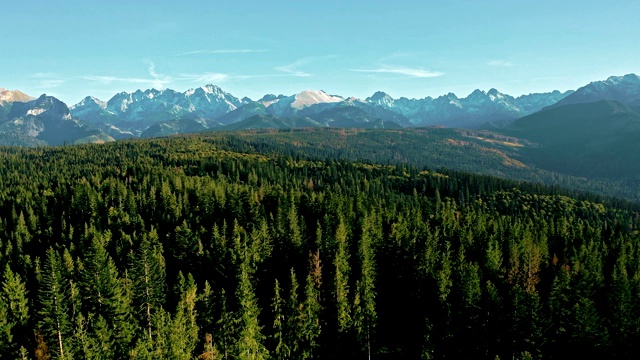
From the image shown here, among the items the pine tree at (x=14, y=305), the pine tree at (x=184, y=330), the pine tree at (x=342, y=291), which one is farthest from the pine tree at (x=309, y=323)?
the pine tree at (x=14, y=305)

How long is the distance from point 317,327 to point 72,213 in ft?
380

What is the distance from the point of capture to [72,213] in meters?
150

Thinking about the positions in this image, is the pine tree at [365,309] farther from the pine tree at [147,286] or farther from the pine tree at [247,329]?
the pine tree at [147,286]

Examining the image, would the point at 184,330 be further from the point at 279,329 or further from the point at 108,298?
the point at 108,298


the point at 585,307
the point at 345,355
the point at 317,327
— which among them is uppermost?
the point at 585,307

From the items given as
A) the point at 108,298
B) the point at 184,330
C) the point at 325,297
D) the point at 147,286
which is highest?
the point at 147,286

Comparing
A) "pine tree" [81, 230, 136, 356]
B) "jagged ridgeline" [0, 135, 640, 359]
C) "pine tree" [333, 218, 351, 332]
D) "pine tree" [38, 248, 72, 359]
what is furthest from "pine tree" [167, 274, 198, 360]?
"pine tree" [333, 218, 351, 332]

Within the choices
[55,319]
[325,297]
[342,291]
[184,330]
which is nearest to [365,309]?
[342,291]

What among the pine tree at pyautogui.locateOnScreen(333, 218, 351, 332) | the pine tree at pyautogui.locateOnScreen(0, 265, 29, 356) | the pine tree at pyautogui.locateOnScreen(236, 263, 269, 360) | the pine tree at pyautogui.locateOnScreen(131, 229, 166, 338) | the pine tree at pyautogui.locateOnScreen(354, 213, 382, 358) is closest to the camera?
the pine tree at pyautogui.locateOnScreen(236, 263, 269, 360)

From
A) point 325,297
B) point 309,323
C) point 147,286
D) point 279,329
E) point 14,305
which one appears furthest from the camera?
point 325,297

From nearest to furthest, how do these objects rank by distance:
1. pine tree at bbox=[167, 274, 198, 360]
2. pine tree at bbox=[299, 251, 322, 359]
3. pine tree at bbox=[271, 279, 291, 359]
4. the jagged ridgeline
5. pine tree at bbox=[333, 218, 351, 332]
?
pine tree at bbox=[167, 274, 198, 360] < the jagged ridgeline < pine tree at bbox=[271, 279, 291, 359] < pine tree at bbox=[299, 251, 322, 359] < pine tree at bbox=[333, 218, 351, 332]

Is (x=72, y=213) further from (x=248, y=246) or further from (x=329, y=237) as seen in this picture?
(x=329, y=237)

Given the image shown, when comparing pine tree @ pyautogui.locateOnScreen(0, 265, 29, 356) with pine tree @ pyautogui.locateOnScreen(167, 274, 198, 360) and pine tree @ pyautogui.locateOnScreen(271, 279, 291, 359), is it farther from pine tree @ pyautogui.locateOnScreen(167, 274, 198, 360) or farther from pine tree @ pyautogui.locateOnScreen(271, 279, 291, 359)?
pine tree @ pyautogui.locateOnScreen(271, 279, 291, 359)

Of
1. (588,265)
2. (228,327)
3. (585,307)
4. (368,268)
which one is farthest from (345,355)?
(588,265)
